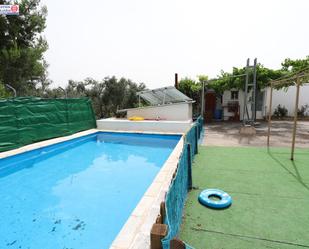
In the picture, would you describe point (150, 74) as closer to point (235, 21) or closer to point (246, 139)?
point (235, 21)

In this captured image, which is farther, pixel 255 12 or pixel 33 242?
pixel 255 12

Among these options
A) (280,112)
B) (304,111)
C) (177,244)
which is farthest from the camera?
(304,111)

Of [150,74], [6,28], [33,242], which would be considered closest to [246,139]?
[33,242]

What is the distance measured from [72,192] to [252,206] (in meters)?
3.76

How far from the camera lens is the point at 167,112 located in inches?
507

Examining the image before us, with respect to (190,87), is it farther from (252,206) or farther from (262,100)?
(252,206)

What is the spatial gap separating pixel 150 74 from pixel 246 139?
15.0 m

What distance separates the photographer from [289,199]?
3.60 metres

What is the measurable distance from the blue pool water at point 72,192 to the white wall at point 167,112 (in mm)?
3735

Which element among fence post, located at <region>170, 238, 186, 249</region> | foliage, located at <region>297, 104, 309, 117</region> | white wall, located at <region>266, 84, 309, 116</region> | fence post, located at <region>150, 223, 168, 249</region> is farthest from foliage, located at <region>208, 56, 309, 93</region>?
fence post, located at <region>170, 238, 186, 249</region>

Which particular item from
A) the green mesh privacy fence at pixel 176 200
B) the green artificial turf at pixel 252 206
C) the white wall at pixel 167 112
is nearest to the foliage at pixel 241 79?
the white wall at pixel 167 112

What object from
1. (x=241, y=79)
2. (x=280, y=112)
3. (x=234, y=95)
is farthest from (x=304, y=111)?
(x=241, y=79)

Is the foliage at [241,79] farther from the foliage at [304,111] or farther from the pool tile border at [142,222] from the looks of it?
the pool tile border at [142,222]

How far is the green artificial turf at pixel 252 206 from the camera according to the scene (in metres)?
2.61
